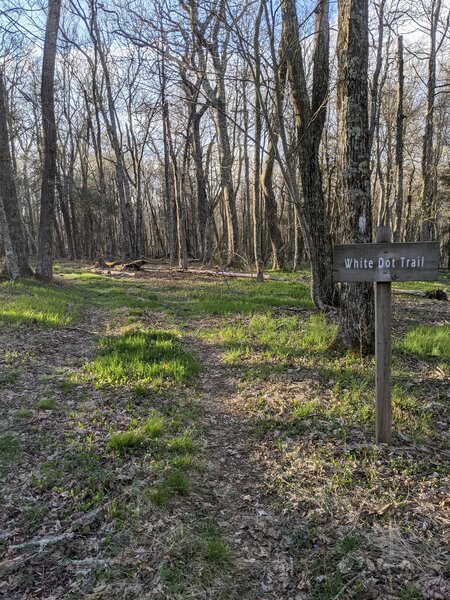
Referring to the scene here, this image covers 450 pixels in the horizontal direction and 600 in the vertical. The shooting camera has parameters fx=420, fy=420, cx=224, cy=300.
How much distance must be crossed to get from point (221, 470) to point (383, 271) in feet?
7.89

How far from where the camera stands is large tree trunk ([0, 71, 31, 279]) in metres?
13.3

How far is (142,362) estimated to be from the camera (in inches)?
246

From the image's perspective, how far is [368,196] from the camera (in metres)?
5.79

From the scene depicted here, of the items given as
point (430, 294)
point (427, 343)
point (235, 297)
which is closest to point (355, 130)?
point (427, 343)

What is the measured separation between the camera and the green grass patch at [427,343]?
21.0 ft

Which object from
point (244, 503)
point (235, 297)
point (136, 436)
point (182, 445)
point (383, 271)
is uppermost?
point (383, 271)

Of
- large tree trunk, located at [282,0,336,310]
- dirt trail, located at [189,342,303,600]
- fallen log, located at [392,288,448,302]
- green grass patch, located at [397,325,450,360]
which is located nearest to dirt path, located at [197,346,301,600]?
dirt trail, located at [189,342,303,600]

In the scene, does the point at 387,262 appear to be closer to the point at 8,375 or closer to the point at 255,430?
the point at 255,430

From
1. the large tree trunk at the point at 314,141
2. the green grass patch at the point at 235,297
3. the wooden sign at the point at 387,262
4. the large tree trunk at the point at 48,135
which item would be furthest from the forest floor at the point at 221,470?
the large tree trunk at the point at 48,135

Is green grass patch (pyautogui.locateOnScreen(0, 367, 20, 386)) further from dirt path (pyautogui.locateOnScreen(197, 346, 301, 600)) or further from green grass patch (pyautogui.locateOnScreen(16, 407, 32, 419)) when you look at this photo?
dirt path (pyautogui.locateOnScreen(197, 346, 301, 600))

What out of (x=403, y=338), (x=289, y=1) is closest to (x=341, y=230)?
(x=403, y=338)

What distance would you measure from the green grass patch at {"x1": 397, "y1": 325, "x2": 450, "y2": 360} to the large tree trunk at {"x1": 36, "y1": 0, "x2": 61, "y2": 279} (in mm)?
12142

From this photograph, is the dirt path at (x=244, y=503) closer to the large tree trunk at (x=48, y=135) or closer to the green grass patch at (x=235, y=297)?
the green grass patch at (x=235, y=297)

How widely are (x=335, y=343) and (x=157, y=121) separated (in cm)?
2772
